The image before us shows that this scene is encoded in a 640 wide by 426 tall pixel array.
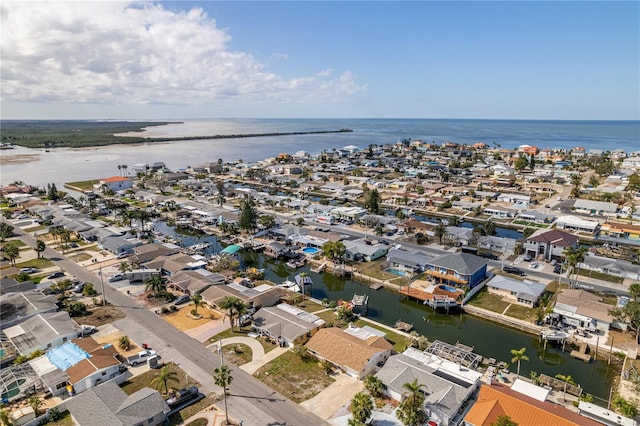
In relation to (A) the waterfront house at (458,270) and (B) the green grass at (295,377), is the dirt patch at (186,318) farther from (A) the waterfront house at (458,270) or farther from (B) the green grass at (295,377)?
(A) the waterfront house at (458,270)

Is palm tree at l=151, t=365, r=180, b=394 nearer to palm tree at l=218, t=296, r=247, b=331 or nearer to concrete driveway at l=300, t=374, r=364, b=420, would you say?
palm tree at l=218, t=296, r=247, b=331

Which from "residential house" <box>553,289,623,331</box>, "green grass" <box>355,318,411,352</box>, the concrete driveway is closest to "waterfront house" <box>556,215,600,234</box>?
"residential house" <box>553,289,623,331</box>

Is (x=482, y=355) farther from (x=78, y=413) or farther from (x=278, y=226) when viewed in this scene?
(x=278, y=226)

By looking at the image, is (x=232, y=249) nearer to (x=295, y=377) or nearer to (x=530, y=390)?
(x=295, y=377)

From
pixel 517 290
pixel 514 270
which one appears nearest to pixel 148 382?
pixel 517 290

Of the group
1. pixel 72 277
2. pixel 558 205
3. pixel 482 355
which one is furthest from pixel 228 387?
pixel 558 205

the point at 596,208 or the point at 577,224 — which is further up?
the point at 596,208
